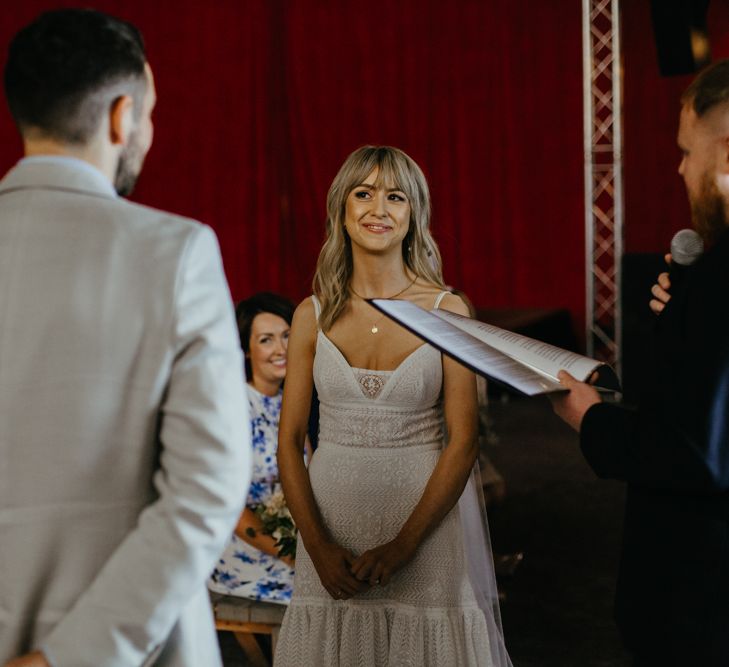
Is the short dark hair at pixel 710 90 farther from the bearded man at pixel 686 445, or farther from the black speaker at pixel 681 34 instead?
the black speaker at pixel 681 34

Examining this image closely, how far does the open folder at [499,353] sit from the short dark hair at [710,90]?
45 cm

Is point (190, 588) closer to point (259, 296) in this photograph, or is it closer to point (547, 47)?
point (259, 296)

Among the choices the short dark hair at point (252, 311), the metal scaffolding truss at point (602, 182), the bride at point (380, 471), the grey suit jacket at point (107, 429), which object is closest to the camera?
the grey suit jacket at point (107, 429)

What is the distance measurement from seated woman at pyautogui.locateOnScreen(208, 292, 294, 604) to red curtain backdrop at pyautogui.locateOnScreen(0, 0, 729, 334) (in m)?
6.05

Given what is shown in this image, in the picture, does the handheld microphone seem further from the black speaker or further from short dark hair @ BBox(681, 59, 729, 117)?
the black speaker

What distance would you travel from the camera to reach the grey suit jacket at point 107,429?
124cm

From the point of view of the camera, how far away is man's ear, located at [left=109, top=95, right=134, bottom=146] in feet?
4.30

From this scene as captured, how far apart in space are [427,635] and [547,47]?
26.4 ft

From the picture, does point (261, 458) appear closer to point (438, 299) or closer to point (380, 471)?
point (380, 471)

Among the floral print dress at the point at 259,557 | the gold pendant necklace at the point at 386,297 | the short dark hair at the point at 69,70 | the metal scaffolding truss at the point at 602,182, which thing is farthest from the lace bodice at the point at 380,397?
the metal scaffolding truss at the point at 602,182

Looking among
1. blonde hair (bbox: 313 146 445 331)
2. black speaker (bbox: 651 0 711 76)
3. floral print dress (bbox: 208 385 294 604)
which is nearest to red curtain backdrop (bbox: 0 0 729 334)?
black speaker (bbox: 651 0 711 76)

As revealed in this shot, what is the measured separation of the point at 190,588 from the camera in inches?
49.9

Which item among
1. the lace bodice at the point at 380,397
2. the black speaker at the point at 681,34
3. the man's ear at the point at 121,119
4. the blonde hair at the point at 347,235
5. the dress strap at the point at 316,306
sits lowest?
the lace bodice at the point at 380,397

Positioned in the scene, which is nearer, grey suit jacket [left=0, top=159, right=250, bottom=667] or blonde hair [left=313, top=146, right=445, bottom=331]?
grey suit jacket [left=0, top=159, right=250, bottom=667]
